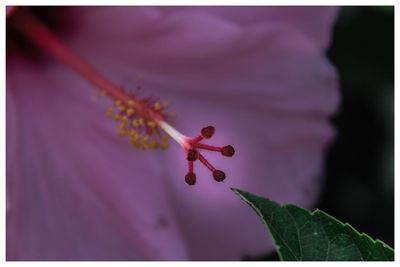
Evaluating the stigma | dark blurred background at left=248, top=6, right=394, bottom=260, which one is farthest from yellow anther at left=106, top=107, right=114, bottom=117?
dark blurred background at left=248, top=6, right=394, bottom=260

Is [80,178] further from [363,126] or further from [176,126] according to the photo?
[363,126]

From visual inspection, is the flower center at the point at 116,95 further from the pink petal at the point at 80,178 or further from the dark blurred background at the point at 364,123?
the dark blurred background at the point at 364,123

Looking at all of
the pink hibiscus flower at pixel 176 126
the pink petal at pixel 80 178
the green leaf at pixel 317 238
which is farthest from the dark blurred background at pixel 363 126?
the green leaf at pixel 317 238

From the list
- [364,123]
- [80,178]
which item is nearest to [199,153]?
[80,178]

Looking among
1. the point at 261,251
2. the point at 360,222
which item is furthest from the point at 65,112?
the point at 360,222

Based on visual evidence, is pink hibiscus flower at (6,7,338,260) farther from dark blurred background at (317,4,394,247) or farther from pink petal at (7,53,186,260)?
dark blurred background at (317,4,394,247)

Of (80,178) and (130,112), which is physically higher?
(130,112)
